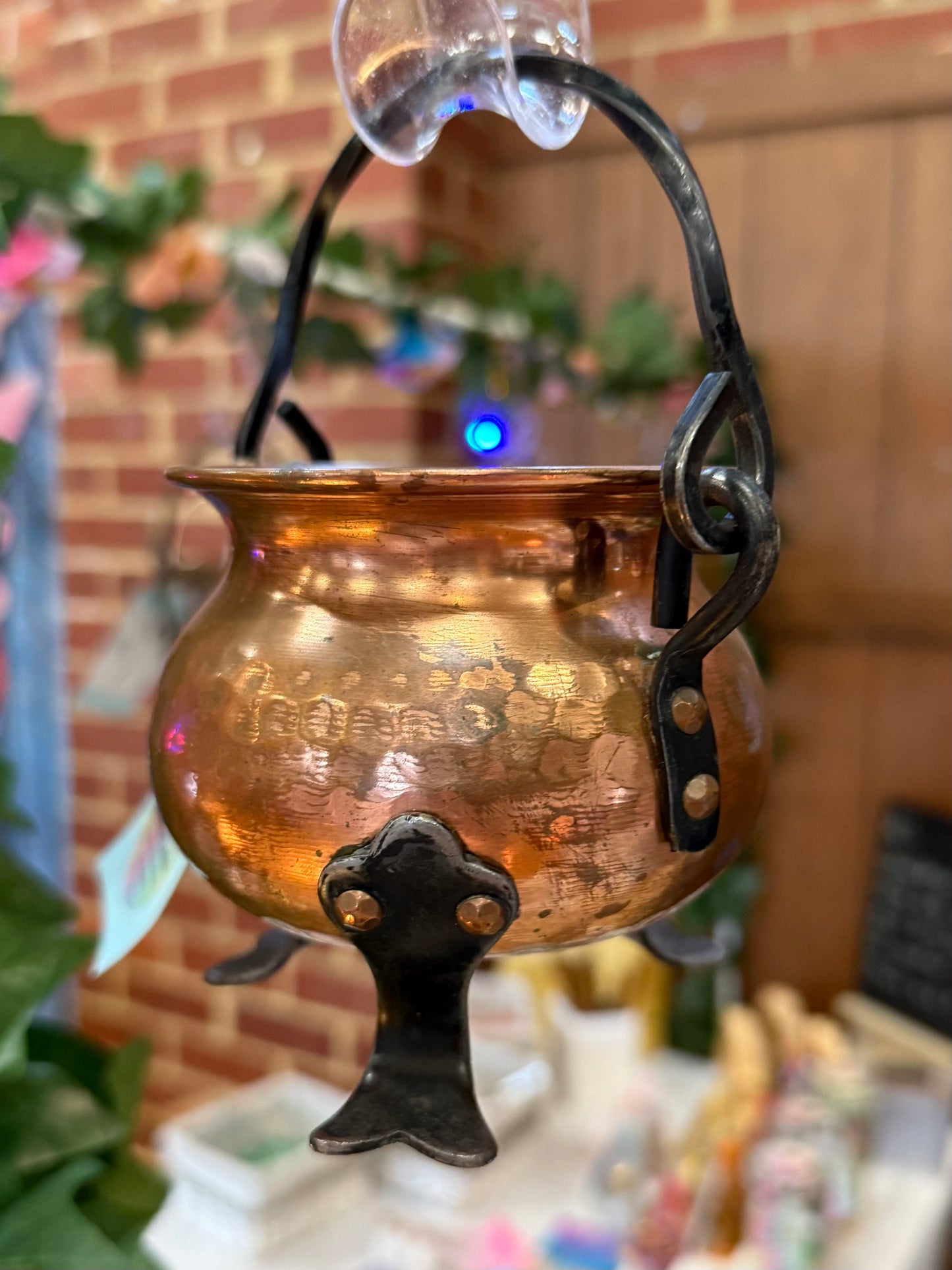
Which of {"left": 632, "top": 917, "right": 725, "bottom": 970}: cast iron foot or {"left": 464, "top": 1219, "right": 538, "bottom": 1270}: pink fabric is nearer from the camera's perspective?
{"left": 632, "top": 917, "right": 725, "bottom": 970}: cast iron foot

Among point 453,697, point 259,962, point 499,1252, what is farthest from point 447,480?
point 499,1252

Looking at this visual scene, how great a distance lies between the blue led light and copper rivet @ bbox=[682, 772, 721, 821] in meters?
1.19

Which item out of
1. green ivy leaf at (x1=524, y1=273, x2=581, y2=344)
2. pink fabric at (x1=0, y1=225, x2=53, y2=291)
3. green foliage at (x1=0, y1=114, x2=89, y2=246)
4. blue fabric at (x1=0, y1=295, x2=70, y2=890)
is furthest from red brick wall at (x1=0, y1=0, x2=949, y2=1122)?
green foliage at (x1=0, y1=114, x2=89, y2=246)

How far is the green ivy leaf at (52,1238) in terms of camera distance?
1.99ft

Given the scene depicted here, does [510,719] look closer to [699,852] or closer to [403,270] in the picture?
[699,852]

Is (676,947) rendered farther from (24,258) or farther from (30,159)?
(24,258)

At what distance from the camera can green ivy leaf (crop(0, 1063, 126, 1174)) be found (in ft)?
2.24

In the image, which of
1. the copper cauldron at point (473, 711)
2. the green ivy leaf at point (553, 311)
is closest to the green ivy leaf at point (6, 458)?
the copper cauldron at point (473, 711)

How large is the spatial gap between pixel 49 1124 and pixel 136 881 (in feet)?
0.77

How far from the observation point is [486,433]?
1.54m

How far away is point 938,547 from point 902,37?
662mm

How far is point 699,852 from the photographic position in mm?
Answer: 409

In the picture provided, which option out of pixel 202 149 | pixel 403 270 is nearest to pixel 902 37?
pixel 403 270

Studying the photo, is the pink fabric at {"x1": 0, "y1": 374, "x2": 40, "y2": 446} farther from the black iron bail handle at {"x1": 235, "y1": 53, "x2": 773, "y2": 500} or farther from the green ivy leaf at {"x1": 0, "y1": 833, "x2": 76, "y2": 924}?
the black iron bail handle at {"x1": 235, "y1": 53, "x2": 773, "y2": 500}
